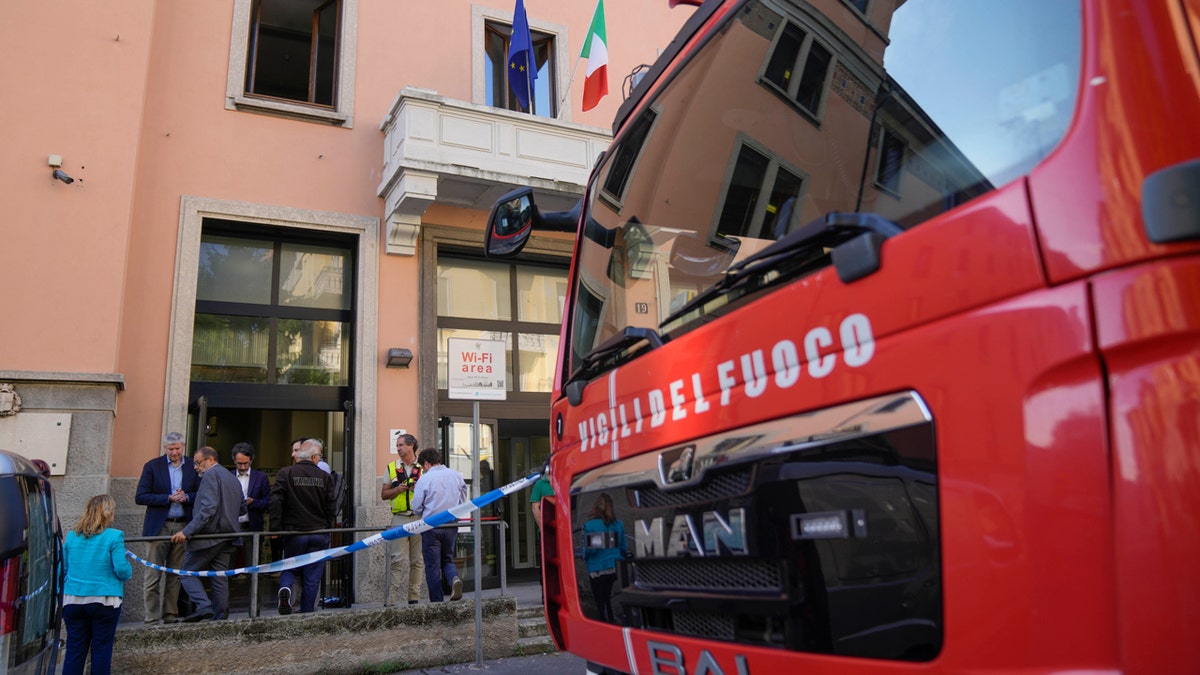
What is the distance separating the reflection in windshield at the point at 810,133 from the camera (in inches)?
71.0

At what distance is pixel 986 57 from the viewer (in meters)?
1.92

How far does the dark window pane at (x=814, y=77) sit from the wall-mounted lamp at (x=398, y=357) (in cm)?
955

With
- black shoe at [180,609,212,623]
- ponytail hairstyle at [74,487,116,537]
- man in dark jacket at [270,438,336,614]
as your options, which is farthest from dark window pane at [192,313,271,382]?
ponytail hairstyle at [74,487,116,537]

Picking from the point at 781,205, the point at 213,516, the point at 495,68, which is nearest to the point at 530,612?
the point at 213,516

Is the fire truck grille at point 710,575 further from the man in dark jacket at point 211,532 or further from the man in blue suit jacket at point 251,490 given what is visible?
the man in blue suit jacket at point 251,490

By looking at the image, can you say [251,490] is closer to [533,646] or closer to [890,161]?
[533,646]

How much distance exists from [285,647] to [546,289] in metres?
7.29

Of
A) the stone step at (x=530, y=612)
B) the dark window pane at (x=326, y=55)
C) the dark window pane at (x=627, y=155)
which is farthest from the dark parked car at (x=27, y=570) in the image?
the dark window pane at (x=326, y=55)

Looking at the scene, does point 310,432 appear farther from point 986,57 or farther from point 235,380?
point 986,57

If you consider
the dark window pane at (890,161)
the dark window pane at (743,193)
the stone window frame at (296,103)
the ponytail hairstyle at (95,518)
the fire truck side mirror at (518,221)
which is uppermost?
the stone window frame at (296,103)

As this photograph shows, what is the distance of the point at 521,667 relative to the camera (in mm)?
7273

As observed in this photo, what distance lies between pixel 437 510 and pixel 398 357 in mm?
3523

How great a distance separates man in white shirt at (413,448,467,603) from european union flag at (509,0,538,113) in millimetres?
5939

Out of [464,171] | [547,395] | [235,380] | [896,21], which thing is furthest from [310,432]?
[896,21]
